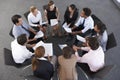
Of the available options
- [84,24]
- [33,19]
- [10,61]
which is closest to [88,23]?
[84,24]

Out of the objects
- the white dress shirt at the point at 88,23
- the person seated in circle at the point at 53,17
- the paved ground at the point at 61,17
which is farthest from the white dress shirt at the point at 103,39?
the person seated in circle at the point at 53,17

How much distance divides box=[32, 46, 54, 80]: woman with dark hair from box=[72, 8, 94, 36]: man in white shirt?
52.7 inches

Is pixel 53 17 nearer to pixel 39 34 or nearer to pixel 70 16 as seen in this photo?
pixel 70 16

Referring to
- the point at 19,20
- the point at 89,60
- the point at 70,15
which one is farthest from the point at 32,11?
the point at 89,60

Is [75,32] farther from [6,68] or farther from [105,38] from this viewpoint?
[6,68]

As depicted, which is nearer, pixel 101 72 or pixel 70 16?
pixel 101 72

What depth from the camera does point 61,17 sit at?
622 centimetres

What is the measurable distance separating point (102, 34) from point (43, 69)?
4.37 feet

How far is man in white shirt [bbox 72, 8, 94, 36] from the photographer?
4809mm

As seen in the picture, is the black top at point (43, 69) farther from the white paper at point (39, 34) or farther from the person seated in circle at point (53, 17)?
the person seated in circle at point (53, 17)

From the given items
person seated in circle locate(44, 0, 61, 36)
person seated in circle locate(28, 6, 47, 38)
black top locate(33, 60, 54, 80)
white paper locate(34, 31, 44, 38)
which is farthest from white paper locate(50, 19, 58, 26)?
black top locate(33, 60, 54, 80)

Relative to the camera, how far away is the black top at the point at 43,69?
12.8 feet

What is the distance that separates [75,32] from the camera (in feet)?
16.7

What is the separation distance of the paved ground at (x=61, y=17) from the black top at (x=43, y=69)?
1026 mm
